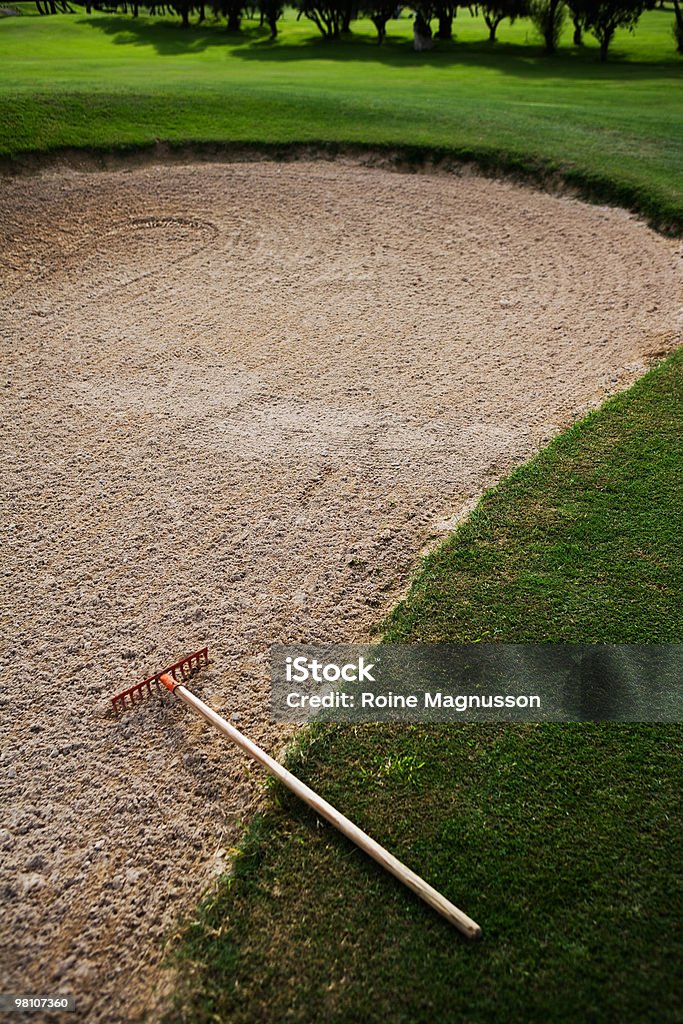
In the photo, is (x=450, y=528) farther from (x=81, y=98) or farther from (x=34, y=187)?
(x=81, y=98)

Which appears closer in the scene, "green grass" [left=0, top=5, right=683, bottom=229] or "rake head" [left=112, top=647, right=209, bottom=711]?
"rake head" [left=112, top=647, right=209, bottom=711]

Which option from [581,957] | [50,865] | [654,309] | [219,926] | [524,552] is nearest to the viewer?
[581,957]

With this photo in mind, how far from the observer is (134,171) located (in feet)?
56.0

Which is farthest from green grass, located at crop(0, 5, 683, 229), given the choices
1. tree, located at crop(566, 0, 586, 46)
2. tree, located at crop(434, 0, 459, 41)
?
tree, located at crop(434, 0, 459, 41)

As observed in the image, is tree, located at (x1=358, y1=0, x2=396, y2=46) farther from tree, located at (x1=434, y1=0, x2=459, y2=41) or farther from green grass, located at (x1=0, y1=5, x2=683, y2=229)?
green grass, located at (x1=0, y1=5, x2=683, y2=229)

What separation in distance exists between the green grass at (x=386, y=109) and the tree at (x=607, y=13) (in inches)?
88.3

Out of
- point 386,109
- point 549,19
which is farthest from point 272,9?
point 386,109

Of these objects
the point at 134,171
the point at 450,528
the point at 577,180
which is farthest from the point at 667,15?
the point at 450,528

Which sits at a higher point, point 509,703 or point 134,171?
point 134,171

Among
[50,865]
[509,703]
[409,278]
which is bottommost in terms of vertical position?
[50,865]

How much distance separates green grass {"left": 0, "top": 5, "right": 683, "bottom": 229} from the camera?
55.8 feet

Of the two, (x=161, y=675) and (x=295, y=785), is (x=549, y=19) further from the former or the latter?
(x=295, y=785)

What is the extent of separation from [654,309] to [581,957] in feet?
35.5

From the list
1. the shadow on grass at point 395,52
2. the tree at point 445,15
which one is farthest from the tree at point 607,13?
the tree at point 445,15
